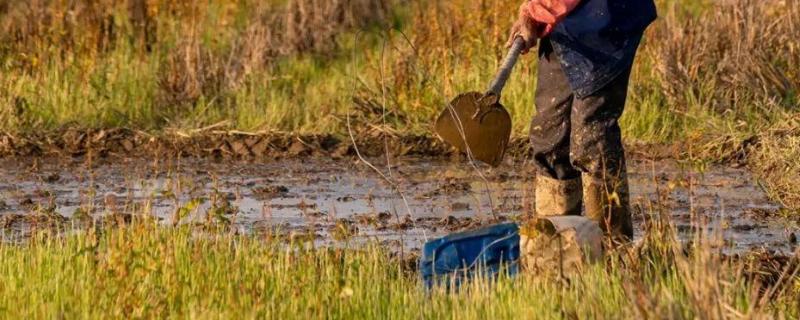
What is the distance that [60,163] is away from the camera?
35.6ft

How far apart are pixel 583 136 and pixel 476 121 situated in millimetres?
410

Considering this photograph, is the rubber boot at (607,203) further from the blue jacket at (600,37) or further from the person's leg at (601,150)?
the blue jacket at (600,37)

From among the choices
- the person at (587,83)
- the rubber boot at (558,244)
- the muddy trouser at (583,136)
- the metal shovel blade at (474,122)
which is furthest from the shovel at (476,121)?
the rubber boot at (558,244)

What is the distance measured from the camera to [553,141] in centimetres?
736

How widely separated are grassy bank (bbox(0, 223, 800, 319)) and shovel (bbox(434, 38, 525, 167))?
2.02ft

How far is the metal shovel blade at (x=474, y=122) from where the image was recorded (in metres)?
7.03

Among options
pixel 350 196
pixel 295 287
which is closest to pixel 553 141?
pixel 295 287

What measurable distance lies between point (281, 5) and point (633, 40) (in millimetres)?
8644

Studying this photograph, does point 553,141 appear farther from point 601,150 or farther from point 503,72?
point 503,72

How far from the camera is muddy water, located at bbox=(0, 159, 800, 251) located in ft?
28.0

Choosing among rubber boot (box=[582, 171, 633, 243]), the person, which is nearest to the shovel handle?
the person

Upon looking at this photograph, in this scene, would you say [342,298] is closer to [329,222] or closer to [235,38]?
[329,222]

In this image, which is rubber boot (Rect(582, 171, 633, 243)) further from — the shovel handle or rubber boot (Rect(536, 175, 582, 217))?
the shovel handle

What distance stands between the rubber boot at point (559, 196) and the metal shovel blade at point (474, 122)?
0.37m
